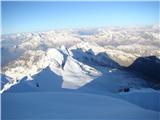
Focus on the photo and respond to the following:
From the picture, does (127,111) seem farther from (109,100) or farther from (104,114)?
(109,100)

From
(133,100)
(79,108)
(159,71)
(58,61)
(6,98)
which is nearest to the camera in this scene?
(79,108)

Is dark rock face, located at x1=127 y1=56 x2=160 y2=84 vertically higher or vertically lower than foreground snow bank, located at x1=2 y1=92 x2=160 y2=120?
lower

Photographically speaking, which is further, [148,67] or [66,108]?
[148,67]

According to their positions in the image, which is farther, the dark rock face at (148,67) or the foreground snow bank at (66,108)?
the dark rock face at (148,67)

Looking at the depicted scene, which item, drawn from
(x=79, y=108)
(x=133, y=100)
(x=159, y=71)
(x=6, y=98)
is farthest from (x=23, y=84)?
(x=159, y=71)

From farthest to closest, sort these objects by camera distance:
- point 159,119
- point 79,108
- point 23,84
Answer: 1. point 23,84
2. point 79,108
3. point 159,119

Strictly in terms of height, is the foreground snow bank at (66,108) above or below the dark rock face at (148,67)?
above

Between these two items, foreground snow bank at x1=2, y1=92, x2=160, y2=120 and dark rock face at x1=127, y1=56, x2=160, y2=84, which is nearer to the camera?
foreground snow bank at x1=2, y1=92, x2=160, y2=120

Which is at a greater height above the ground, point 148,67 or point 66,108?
point 66,108
